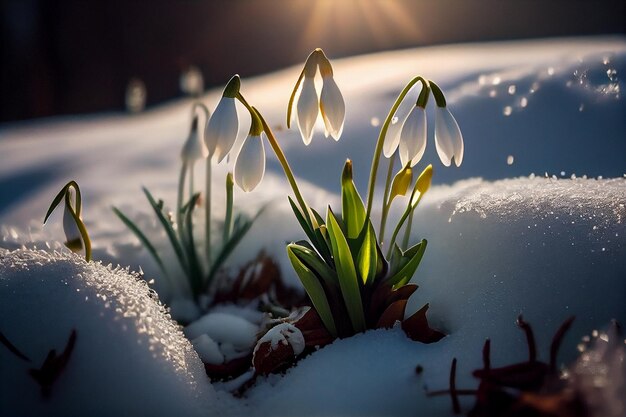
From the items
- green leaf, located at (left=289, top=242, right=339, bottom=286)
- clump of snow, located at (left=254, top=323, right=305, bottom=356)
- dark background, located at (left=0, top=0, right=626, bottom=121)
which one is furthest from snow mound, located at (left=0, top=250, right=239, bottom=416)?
dark background, located at (left=0, top=0, right=626, bottom=121)

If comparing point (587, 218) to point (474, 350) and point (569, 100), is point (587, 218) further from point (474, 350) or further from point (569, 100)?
point (569, 100)

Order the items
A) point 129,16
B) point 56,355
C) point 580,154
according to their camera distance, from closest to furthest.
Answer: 1. point 56,355
2. point 580,154
3. point 129,16

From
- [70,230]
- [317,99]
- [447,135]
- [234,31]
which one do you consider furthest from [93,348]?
[234,31]

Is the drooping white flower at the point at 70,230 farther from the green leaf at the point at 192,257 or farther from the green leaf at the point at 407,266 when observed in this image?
the green leaf at the point at 407,266

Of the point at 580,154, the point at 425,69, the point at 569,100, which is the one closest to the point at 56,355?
the point at 580,154

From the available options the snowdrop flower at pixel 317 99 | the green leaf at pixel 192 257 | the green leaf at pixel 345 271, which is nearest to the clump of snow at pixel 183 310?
the green leaf at pixel 192 257

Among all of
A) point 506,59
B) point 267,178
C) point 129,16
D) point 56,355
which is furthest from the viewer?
point 129,16

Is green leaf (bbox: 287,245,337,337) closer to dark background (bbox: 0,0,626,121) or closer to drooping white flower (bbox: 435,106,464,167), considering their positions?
drooping white flower (bbox: 435,106,464,167)
